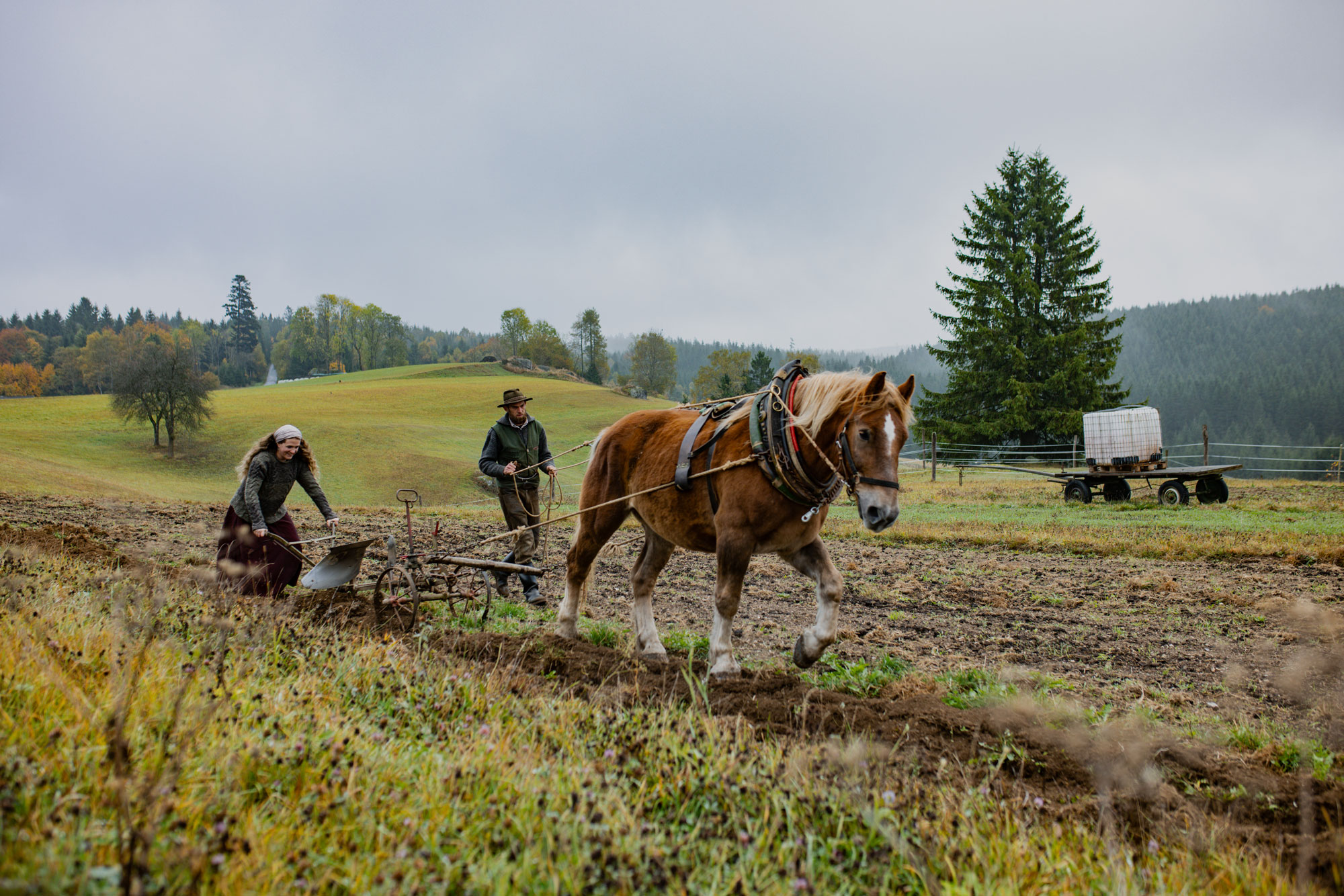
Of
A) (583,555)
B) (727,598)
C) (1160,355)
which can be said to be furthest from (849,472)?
(1160,355)

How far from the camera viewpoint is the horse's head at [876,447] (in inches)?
161

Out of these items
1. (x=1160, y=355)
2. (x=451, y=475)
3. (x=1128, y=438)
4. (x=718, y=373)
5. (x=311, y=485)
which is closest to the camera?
(x=311, y=485)

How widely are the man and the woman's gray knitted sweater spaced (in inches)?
72.8

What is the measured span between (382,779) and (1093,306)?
45.9 m

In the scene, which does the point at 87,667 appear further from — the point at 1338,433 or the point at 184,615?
the point at 1338,433

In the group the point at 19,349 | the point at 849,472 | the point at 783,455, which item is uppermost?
the point at 19,349

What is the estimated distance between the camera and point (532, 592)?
26.9 ft

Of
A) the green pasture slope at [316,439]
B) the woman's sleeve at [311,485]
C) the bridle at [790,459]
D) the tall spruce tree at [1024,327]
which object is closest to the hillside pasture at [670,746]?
the woman's sleeve at [311,485]

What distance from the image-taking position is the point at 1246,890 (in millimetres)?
2080

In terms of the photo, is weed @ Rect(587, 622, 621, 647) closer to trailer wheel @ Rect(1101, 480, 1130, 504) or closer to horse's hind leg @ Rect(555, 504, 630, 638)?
horse's hind leg @ Rect(555, 504, 630, 638)

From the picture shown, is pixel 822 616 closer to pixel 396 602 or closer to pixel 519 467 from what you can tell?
pixel 396 602

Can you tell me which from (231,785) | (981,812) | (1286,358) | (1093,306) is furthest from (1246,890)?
(1286,358)

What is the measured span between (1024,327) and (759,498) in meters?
40.3

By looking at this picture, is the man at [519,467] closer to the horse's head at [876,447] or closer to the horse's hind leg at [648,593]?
the horse's hind leg at [648,593]
